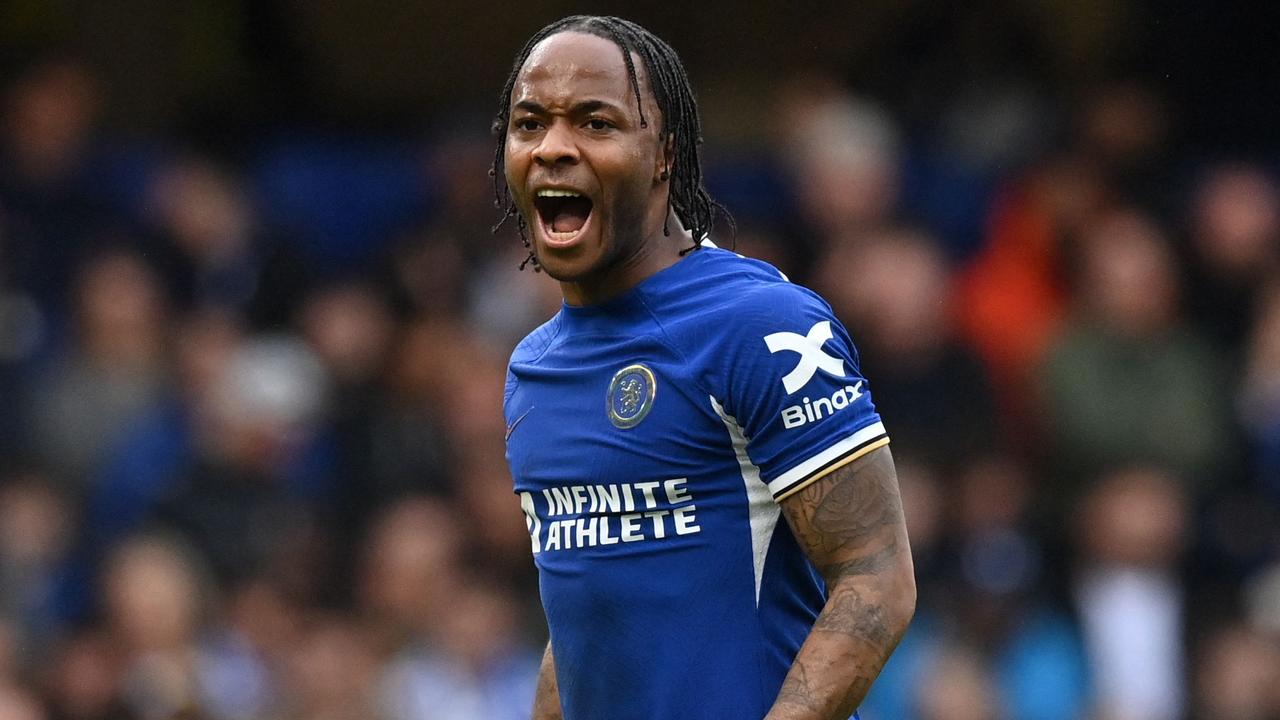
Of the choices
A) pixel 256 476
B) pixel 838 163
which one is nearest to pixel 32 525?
pixel 256 476

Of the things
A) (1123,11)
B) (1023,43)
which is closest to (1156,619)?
(1023,43)

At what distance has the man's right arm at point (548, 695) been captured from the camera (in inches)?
143

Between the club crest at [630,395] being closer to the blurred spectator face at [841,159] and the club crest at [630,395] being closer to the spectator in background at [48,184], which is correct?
the blurred spectator face at [841,159]

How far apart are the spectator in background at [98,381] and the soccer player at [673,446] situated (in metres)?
5.65

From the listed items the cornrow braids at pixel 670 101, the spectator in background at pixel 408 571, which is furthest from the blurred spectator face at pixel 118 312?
the cornrow braids at pixel 670 101

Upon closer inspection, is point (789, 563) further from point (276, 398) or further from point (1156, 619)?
point (276, 398)

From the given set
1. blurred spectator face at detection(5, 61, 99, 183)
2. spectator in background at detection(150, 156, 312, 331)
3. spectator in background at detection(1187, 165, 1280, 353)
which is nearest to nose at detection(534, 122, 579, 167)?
spectator in background at detection(1187, 165, 1280, 353)

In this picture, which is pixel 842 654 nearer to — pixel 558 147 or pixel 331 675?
pixel 558 147

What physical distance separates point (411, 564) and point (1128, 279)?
327 centimetres

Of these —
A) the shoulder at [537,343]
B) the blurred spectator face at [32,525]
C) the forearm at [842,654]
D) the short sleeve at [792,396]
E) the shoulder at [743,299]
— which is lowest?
the blurred spectator face at [32,525]

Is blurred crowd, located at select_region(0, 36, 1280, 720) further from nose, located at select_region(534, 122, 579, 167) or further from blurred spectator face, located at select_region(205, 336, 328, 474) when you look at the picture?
nose, located at select_region(534, 122, 579, 167)

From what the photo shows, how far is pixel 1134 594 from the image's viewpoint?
777 centimetres

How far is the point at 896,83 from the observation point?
31.6ft

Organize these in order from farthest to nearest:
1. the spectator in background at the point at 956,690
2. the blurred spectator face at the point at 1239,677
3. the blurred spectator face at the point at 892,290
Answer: the blurred spectator face at the point at 892,290 → the blurred spectator face at the point at 1239,677 → the spectator in background at the point at 956,690
